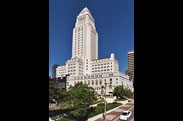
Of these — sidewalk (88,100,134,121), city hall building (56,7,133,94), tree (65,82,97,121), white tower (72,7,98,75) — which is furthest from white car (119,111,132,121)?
white tower (72,7,98,75)

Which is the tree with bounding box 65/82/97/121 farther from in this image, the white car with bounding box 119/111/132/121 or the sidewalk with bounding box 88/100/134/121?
the white car with bounding box 119/111/132/121

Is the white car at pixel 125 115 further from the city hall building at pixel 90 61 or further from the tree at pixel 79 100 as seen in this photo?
the tree at pixel 79 100

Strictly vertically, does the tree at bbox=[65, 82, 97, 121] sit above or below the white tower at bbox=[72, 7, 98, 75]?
below

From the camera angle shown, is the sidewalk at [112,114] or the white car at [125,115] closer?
the white car at [125,115]

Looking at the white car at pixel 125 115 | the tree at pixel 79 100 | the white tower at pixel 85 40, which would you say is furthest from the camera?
the tree at pixel 79 100

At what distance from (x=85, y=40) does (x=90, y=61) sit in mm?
Answer: 326

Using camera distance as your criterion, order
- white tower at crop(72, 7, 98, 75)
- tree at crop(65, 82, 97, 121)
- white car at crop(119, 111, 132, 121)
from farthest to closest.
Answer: tree at crop(65, 82, 97, 121) < white tower at crop(72, 7, 98, 75) < white car at crop(119, 111, 132, 121)

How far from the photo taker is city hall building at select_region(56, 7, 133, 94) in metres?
2.36

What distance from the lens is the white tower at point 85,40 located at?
231cm

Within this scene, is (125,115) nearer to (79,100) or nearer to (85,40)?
(85,40)

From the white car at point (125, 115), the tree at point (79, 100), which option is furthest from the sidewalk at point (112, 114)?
the tree at point (79, 100)

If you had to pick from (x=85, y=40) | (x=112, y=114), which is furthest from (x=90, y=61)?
(x=112, y=114)
